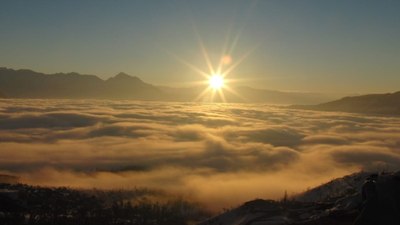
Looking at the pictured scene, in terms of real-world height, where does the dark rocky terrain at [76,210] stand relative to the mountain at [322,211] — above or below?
below

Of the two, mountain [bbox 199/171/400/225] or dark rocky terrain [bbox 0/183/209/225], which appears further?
dark rocky terrain [bbox 0/183/209/225]

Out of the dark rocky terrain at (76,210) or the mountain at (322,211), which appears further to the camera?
the dark rocky terrain at (76,210)

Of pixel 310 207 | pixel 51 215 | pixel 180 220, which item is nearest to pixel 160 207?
pixel 180 220

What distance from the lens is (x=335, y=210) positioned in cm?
3950

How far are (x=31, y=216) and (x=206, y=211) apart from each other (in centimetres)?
7123

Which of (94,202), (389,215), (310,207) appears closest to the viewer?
(389,215)

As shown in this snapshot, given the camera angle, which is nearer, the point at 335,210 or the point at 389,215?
the point at 389,215

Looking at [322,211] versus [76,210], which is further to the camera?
[76,210]

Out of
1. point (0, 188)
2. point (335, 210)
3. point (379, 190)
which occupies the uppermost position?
point (379, 190)

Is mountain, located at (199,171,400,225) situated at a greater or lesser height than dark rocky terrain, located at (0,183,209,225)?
greater

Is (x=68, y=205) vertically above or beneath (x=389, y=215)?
beneath

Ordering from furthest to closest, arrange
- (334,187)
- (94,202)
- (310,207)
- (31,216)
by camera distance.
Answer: (94,202) → (31,216) → (334,187) → (310,207)

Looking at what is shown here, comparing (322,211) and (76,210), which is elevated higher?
(322,211)

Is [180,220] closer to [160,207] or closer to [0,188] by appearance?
[160,207]
